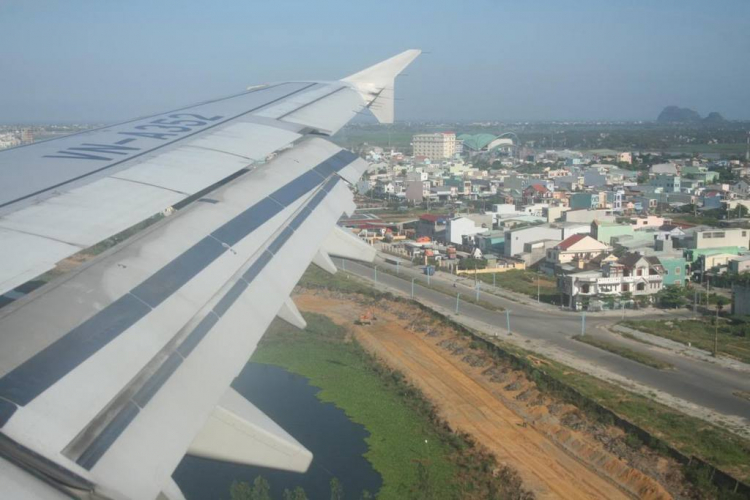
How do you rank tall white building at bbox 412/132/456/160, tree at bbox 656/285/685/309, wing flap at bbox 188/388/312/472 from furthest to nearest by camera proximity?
tall white building at bbox 412/132/456/160 < tree at bbox 656/285/685/309 < wing flap at bbox 188/388/312/472

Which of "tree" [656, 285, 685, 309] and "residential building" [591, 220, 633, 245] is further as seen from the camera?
"residential building" [591, 220, 633, 245]

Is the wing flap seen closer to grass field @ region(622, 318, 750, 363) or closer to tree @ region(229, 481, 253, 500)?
tree @ region(229, 481, 253, 500)

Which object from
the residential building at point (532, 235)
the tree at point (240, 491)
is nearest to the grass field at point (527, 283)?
the residential building at point (532, 235)

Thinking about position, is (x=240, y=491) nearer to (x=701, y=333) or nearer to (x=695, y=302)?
(x=701, y=333)

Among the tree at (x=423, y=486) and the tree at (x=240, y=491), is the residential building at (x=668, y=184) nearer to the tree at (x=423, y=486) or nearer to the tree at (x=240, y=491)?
the tree at (x=423, y=486)

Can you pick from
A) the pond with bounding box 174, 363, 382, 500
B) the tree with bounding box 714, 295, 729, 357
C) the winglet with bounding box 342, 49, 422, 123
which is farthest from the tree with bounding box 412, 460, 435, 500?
the tree with bounding box 714, 295, 729, 357

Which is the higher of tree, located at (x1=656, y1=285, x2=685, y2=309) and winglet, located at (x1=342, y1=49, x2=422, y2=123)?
winglet, located at (x1=342, y1=49, x2=422, y2=123)

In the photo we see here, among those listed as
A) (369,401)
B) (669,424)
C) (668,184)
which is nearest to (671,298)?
(669,424)

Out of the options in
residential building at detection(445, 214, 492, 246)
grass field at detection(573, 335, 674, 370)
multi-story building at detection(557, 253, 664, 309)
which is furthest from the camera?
residential building at detection(445, 214, 492, 246)

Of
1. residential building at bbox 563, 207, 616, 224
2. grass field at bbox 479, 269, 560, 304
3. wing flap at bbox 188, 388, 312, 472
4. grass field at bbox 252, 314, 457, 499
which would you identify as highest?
wing flap at bbox 188, 388, 312, 472
